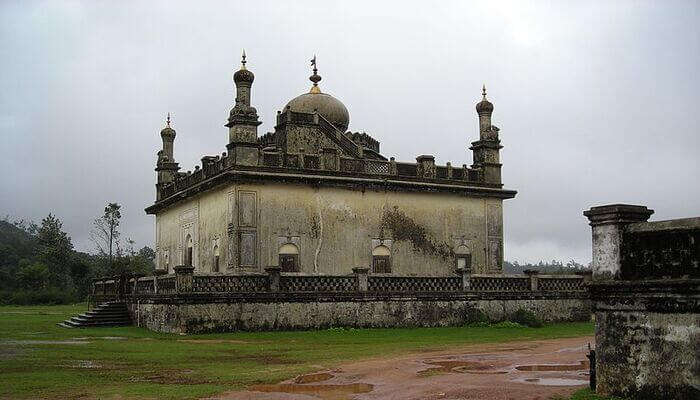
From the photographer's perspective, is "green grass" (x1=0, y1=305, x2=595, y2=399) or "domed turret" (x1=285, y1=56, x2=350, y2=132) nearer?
"green grass" (x1=0, y1=305, x2=595, y2=399)

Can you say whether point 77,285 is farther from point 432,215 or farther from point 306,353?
point 306,353

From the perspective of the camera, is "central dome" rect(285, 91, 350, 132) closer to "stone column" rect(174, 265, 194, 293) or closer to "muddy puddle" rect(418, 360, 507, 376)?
"stone column" rect(174, 265, 194, 293)

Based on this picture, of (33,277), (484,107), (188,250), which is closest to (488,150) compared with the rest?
(484,107)

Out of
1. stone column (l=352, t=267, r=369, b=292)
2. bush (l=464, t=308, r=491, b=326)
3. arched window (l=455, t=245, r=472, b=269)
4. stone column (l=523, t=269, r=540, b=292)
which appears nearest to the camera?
stone column (l=352, t=267, r=369, b=292)

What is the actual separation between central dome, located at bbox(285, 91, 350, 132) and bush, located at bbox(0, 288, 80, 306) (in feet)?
94.2

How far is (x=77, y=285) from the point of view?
217 ft

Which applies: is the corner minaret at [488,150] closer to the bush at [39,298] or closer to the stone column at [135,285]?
the stone column at [135,285]

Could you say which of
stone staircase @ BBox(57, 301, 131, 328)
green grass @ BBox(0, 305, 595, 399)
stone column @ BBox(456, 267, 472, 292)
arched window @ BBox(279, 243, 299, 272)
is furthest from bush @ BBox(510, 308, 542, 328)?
stone staircase @ BBox(57, 301, 131, 328)

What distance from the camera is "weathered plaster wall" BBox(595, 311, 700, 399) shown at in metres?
10.2

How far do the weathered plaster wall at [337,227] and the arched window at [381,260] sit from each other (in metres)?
0.20

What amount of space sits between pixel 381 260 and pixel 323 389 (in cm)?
1933

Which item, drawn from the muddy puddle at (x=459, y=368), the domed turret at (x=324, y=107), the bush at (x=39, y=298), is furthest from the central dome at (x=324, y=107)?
the bush at (x=39, y=298)

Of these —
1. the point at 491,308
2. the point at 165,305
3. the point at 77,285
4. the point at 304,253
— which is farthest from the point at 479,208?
the point at 77,285

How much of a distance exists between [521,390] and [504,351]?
22.9 feet
